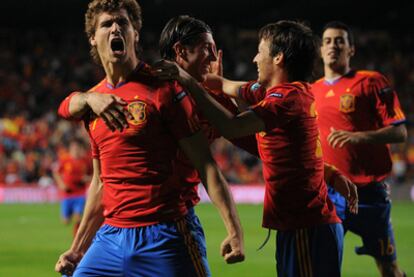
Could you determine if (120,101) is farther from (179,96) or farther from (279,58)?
(279,58)

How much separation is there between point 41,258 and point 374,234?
5845mm

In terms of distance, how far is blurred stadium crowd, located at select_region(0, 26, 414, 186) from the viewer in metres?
24.1

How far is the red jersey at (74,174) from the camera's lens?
1530 centimetres

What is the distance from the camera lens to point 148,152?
3.85 meters

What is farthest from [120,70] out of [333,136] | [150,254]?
[333,136]

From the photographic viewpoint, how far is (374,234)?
21.9 ft

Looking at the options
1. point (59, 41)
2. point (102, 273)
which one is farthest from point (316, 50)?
point (59, 41)

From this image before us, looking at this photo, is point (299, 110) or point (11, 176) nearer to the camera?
point (299, 110)

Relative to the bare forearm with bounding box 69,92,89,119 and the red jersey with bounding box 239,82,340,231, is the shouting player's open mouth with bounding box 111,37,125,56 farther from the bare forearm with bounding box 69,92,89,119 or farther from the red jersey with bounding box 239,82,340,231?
the red jersey with bounding box 239,82,340,231

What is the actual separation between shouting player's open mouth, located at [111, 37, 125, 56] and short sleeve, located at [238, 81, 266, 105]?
1.03 metres

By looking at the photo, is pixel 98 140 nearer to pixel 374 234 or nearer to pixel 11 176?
pixel 374 234

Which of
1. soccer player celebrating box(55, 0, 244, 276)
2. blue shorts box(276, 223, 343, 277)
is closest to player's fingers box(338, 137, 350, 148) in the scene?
blue shorts box(276, 223, 343, 277)

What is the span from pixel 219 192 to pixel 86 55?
29.3 metres

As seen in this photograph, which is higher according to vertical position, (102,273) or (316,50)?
(316,50)
